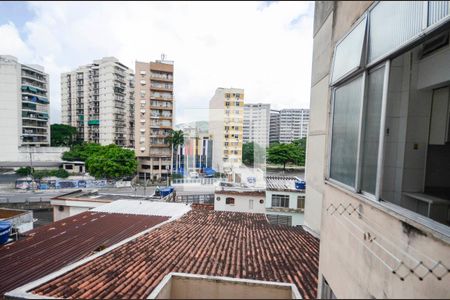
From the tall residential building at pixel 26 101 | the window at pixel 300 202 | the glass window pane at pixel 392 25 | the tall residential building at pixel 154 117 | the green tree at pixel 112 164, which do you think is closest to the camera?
the glass window pane at pixel 392 25

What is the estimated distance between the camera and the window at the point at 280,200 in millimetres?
12289

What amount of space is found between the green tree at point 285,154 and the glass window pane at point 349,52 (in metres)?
35.6

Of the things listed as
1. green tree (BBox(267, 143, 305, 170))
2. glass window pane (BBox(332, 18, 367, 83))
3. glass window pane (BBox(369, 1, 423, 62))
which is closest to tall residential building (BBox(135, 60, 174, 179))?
green tree (BBox(267, 143, 305, 170))

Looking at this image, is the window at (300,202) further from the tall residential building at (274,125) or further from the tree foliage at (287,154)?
the tall residential building at (274,125)

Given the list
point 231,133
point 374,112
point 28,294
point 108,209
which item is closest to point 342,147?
point 374,112

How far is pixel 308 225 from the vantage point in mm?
7539

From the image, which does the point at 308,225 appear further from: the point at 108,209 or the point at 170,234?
the point at 108,209

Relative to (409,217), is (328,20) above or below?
above

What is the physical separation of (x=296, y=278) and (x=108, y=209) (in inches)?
380

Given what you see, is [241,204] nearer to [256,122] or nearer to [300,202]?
[300,202]

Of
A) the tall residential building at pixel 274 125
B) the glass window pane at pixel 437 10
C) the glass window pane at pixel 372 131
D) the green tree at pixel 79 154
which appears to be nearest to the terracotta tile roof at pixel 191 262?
the glass window pane at pixel 372 131

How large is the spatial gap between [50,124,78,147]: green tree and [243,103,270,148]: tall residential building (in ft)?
116

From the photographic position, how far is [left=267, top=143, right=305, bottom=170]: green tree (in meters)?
36.7

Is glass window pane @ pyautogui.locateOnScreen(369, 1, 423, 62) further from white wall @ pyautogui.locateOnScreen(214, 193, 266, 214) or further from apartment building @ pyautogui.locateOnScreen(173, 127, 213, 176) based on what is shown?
apartment building @ pyautogui.locateOnScreen(173, 127, 213, 176)
